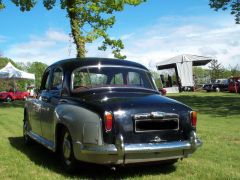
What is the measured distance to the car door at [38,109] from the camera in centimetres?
894

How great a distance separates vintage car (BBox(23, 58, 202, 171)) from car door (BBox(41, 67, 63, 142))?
0.02 metres

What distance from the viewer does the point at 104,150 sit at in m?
6.27

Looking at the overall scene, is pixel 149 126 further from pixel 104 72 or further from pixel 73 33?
pixel 73 33

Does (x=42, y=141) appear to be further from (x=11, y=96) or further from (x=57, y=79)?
(x=11, y=96)

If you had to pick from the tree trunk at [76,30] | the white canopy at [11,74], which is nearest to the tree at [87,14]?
the tree trunk at [76,30]

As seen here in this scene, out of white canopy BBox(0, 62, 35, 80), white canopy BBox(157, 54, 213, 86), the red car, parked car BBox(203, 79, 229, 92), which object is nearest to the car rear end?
white canopy BBox(0, 62, 35, 80)

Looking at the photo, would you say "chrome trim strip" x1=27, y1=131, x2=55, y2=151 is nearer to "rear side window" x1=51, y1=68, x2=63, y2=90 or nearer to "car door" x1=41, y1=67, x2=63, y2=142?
"car door" x1=41, y1=67, x2=63, y2=142

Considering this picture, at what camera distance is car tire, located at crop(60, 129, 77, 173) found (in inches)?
276

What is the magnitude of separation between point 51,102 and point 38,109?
3.13 ft

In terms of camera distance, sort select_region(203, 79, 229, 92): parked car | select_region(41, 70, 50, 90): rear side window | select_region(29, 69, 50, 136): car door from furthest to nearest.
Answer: select_region(203, 79, 229, 92): parked car
select_region(41, 70, 50, 90): rear side window
select_region(29, 69, 50, 136): car door

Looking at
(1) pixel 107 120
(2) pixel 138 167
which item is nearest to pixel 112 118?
(1) pixel 107 120

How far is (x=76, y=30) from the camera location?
26000 mm

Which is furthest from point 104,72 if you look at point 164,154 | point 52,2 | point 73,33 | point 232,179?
point 52,2

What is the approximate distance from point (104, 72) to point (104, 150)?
2.04 meters
